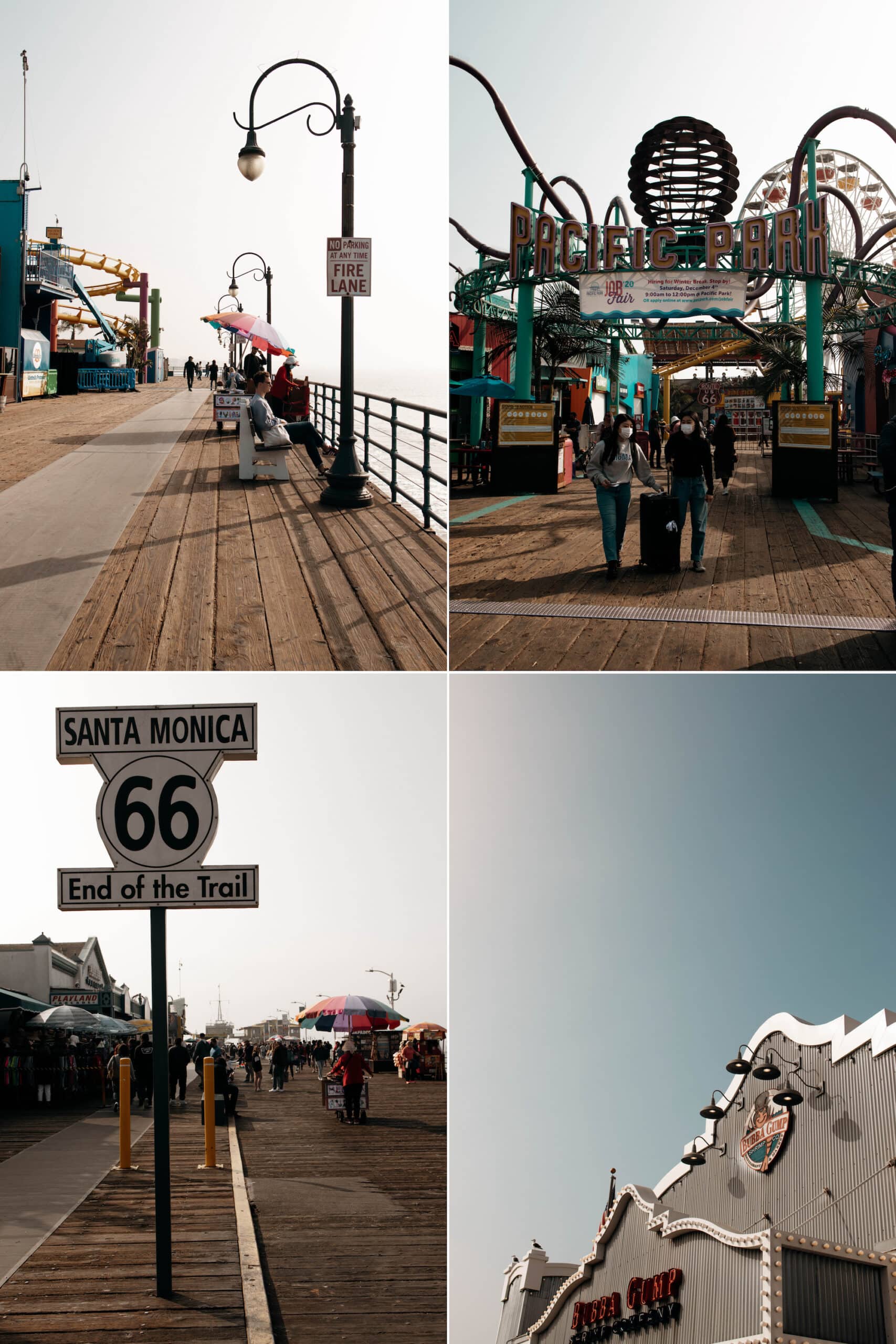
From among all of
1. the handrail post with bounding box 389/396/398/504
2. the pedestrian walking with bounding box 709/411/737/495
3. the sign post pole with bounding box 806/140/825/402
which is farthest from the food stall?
the sign post pole with bounding box 806/140/825/402

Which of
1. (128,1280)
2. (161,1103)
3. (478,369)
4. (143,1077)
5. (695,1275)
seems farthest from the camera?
(478,369)

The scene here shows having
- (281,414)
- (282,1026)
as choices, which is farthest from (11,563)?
(282,1026)

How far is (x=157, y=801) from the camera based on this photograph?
517cm

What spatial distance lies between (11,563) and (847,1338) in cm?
759

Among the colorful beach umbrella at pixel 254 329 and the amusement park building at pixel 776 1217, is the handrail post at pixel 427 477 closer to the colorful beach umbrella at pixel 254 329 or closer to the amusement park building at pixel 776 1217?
the amusement park building at pixel 776 1217

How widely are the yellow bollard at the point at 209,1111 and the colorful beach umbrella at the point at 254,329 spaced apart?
16.2 meters

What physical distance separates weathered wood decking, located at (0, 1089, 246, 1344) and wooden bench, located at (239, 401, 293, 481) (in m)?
8.82

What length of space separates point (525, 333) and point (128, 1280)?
20.1 meters

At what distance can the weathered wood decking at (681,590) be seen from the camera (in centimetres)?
805

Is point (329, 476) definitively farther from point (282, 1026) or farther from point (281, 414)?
point (282, 1026)

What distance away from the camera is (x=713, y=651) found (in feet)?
26.7

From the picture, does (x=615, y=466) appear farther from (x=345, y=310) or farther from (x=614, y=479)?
(x=345, y=310)

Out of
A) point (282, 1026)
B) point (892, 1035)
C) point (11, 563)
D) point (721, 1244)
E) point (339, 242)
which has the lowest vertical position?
point (282, 1026)

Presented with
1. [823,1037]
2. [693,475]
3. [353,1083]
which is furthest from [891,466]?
[353,1083]
